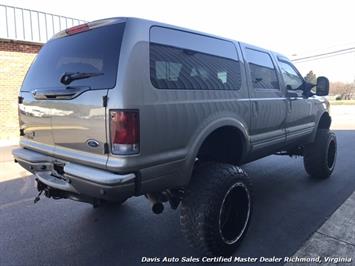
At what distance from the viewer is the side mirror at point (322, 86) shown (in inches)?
192

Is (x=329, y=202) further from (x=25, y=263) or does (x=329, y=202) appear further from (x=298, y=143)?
(x=25, y=263)

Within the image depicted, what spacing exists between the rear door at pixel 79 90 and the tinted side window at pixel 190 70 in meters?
0.33

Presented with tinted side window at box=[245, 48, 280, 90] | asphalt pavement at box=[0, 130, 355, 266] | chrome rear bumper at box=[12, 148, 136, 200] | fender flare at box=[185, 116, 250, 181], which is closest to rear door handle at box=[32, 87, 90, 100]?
chrome rear bumper at box=[12, 148, 136, 200]

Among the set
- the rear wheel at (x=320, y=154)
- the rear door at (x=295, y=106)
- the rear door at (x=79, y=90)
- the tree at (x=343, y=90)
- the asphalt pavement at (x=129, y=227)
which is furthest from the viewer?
the tree at (x=343, y=90)

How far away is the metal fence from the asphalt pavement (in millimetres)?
8056

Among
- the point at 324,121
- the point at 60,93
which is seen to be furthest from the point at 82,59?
the point at 324,121

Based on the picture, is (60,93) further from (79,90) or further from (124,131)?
(124,131)

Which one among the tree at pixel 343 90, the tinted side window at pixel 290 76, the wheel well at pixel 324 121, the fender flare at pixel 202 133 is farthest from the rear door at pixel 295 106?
the tree at pixel 343 90

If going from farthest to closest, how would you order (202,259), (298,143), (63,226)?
(298,143), (63,226), (202,259)

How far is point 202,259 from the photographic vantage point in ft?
9.72

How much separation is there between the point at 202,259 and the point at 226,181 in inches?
29.4

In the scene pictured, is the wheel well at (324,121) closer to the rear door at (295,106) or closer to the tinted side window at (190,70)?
the rear door at (295,106)

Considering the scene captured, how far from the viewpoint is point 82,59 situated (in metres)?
2.75

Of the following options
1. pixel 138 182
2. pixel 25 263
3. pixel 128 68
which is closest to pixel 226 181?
pixel 138 182
